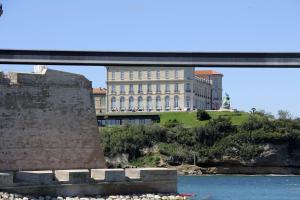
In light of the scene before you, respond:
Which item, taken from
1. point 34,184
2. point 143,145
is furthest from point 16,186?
point 143,145

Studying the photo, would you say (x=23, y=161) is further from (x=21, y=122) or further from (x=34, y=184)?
(x=34, y=184)

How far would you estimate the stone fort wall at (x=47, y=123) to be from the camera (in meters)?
32.6

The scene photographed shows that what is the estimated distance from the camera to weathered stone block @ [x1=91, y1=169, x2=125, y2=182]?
102ft

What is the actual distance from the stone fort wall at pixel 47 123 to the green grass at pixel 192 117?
1963 inches

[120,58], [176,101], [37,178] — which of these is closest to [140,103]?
[176,101]

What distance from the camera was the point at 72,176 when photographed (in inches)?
1171

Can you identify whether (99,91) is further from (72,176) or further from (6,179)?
(6,179)

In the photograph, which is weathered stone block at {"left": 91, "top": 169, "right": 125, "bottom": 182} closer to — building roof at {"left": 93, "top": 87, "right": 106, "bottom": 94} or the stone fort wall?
the stone fort wall

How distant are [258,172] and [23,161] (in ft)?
154

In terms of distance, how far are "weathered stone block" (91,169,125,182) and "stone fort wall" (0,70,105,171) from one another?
10.5 ft

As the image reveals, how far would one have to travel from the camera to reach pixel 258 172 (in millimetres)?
76375

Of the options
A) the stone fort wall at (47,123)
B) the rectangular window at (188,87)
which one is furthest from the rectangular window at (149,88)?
the stone fort wall at (47,123)

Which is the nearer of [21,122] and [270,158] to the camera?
[21,122]

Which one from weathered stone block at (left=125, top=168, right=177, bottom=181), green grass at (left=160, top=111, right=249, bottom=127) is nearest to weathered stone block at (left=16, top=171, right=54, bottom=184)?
weathered stone block at (left=125, top=168, right=177, bottom=181)
